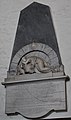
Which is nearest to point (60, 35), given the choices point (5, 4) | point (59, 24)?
point (59, 24)

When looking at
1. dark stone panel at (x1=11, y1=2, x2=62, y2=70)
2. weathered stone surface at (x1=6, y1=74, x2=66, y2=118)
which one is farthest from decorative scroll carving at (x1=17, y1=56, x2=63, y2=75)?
dark stone panel at (x1=11, y1=2, x2=62, y2=70)

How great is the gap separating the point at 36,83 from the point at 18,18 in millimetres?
1301

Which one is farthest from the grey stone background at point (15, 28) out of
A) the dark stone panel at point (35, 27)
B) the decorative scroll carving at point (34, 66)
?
the decorative scroll carving at point (34, 66)

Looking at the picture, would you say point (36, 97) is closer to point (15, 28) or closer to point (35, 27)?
point (35, 27)

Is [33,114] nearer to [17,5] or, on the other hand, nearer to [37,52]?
[37,52]

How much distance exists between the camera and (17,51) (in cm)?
522

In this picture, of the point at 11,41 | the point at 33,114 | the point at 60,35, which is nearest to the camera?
the point at 33,114

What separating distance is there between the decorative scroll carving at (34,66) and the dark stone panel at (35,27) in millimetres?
298

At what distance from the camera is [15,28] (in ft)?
17.7

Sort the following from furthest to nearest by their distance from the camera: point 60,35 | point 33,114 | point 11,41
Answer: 1. point 11,41
2. point 60,35
3. point 33,114

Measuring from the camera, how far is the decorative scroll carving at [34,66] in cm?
488

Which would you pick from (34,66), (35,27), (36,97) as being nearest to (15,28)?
(35,27)

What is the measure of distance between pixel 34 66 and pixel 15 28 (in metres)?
0.86

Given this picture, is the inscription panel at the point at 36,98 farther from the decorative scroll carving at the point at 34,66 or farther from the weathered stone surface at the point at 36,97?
the decorative scroll carving at the point at 34,66
